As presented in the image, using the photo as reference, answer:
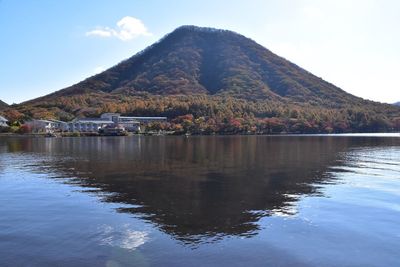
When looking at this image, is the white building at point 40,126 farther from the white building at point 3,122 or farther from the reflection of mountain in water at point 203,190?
the reflection of mountain in water at point 203,190

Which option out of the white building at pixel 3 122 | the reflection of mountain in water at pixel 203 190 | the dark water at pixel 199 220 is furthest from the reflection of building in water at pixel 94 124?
the dark water at pixel 199 220

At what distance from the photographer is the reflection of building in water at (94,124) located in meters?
142

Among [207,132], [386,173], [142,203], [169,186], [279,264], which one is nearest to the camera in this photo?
[279,264]

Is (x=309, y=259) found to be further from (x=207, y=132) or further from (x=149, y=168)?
(x=207, y=132)

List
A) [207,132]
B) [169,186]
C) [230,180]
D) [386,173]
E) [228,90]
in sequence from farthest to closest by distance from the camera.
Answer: [228,90] < [207,132] < [386,173] < [230,180] < [169,186]

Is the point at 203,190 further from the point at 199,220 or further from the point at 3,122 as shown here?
the point at 3,122

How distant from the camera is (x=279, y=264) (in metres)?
11.0

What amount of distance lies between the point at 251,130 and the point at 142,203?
12499 centimetres

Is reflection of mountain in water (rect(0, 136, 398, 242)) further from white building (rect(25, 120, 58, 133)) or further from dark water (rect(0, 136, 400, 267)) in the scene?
white building (rect(25, 120, 58, 133))

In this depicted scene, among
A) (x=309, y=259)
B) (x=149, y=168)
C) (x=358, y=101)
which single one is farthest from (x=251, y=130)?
(x=309, y=259)

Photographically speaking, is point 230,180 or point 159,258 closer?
point 159,258

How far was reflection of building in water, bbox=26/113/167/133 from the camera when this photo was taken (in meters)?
142

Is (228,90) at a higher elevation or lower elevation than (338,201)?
higher

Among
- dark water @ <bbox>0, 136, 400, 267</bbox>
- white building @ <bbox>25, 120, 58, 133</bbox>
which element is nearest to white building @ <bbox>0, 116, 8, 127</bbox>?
white building @ <bbox>25, 120, 58, 133</bbox>
